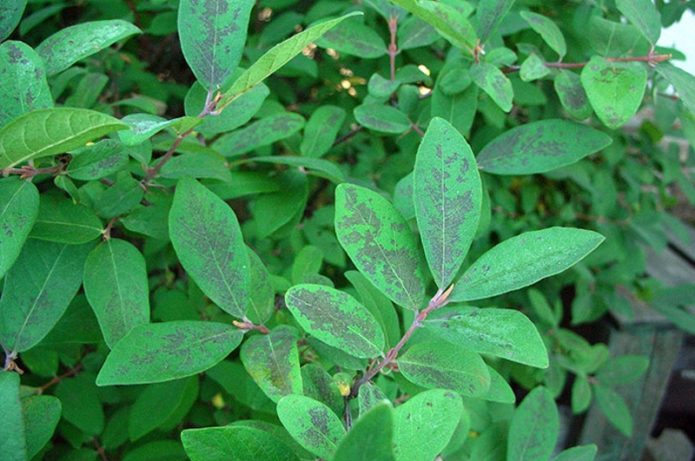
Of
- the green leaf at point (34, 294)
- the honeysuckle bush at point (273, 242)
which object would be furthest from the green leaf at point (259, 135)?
the green leaf at point (34, 294)

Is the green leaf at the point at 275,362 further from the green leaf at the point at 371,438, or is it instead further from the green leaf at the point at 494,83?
the green leaf at the point at 494,83

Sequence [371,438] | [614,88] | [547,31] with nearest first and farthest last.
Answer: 1. [371,438]
2. [614,88]
3. [547,31]

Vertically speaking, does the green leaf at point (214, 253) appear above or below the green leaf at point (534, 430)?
above

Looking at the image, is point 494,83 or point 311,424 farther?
point 494,83

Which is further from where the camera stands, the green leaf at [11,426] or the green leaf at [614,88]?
the green leaf at [614,88]

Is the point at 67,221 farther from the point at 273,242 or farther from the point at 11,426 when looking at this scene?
the point at 273,242

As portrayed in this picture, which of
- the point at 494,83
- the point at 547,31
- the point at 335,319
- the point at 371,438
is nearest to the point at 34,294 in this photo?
the point at 335,319

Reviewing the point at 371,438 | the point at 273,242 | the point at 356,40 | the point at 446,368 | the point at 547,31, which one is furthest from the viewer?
the point at 273,242

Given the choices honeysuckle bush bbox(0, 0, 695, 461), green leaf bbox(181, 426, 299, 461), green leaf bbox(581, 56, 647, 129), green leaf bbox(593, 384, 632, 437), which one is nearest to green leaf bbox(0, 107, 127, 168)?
honeysuckle bush bbox(0, 0, 695, 461)
